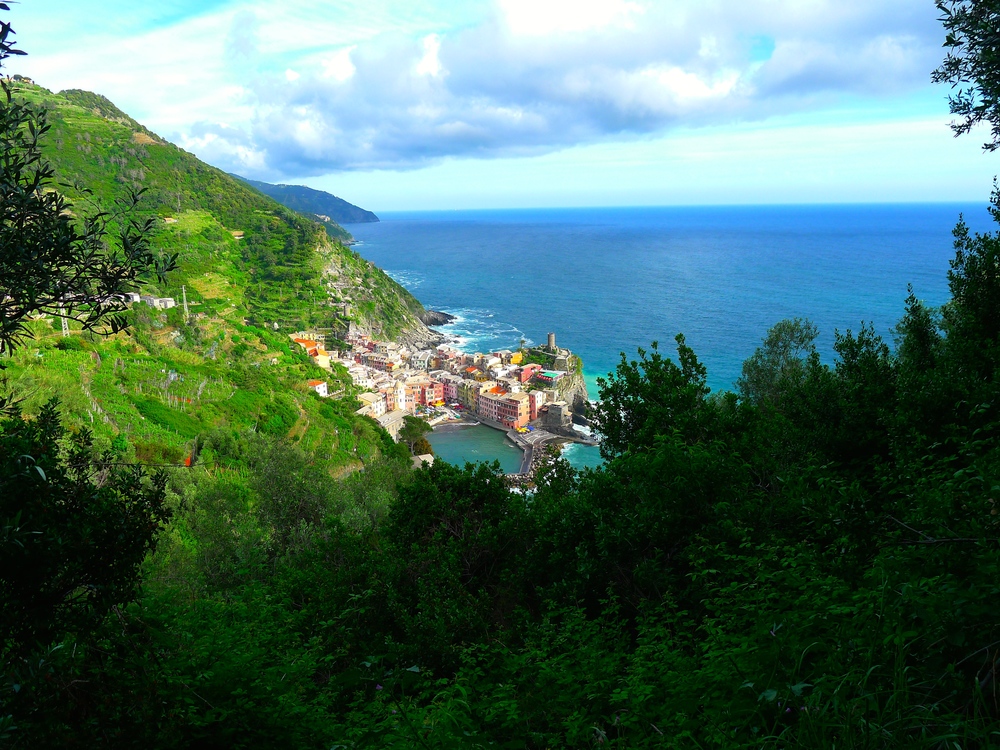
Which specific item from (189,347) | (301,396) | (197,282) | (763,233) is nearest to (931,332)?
(301,396)

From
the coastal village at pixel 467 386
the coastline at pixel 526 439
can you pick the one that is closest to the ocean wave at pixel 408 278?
the coastal village at pixel 467 386

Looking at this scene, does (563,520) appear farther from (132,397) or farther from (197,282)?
(197,282)

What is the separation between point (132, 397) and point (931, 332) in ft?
72.4

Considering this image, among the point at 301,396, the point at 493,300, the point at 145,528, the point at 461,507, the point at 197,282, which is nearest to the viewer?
the point at 145,528

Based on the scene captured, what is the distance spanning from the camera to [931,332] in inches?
322

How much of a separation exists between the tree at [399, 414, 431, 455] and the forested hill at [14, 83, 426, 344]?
20.5 meters

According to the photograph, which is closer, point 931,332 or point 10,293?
point 10,293

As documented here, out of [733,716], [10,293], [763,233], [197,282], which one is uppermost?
[763,233]

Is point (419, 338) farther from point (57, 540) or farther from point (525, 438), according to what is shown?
point (57, 540)

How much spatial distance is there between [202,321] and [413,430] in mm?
18565

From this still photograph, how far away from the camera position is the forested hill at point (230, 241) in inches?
2143

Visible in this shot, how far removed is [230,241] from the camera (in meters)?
63.1

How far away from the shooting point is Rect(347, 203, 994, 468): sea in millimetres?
53000

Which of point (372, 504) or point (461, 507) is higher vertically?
point (461, 507)
